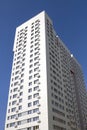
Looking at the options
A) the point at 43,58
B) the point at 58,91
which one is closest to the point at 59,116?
the point at 58,91

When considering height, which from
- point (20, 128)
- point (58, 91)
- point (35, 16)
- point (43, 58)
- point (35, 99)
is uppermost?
point (35, 16)

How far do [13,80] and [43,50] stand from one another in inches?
633

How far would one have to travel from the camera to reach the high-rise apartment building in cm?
4831

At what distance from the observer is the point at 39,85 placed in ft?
173

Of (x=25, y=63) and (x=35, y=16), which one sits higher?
(x=35, y=16)

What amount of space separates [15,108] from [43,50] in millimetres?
22270

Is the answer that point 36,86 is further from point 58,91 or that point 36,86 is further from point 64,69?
point 64,69

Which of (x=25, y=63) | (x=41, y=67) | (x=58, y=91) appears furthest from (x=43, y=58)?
(x=58, y=91)

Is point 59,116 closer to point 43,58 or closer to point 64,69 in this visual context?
point 43,58

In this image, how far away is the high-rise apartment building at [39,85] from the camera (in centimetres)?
4831

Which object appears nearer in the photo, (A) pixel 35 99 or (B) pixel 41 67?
(A) pixel 35 99

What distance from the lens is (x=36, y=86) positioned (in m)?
53.2

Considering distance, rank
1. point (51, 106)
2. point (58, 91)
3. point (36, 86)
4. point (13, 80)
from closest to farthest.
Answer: point (51, 106) < point (36, 86) < point (58, 91) < point (13, 80)

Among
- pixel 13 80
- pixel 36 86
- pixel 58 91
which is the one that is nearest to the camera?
pixel 36 86
